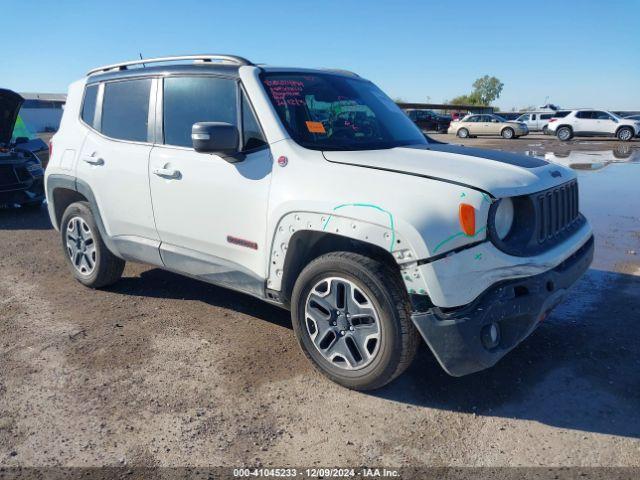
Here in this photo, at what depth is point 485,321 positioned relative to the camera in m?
2.82

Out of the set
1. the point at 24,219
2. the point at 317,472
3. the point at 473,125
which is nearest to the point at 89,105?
the point at 317,472

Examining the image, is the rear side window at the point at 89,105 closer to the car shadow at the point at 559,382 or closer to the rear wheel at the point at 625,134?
the car shadow at the point at 559,382

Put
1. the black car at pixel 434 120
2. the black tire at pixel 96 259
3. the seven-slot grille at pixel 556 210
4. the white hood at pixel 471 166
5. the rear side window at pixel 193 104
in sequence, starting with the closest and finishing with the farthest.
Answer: the white hood at pixel 471 166, the seven-slot grille at pixel 556 210, the rear side window at pixel 193 104, the black tire at pixel 96 259, the black car at pixel 434 120

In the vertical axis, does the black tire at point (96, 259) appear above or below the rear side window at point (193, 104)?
below

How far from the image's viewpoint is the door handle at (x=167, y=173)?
3.95 metres

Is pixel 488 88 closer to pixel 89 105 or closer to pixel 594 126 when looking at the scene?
pixel 594 126

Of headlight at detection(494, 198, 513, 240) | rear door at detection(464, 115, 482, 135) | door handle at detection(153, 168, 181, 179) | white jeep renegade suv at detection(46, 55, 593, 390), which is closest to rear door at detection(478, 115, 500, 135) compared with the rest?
rear door at detection(464, 115, 482, 135)

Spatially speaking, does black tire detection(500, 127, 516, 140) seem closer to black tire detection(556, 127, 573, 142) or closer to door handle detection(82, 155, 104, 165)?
black tire detection(556, 127, 573, 142)

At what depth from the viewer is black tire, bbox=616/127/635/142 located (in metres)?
27.2

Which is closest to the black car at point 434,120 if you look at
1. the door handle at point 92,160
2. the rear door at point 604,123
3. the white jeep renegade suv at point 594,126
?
the white jeep renegade suv at point 594,126

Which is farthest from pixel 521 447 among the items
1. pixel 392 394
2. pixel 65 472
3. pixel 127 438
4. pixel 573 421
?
pixel 65 472

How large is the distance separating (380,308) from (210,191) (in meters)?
1.50

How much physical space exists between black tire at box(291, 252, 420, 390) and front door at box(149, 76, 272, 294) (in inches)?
22.4

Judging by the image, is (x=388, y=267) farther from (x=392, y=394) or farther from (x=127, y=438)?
(x=127, y=438)
